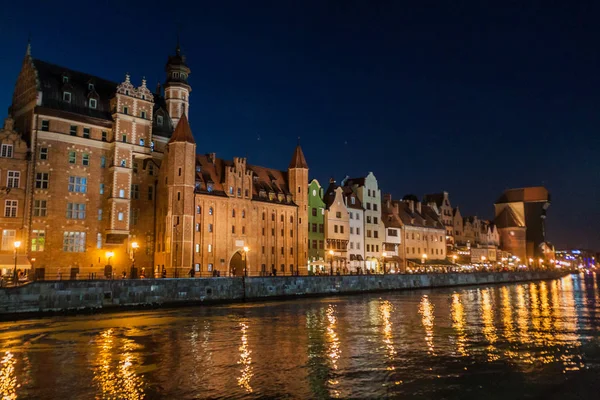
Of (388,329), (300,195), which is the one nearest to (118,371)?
(388,329)

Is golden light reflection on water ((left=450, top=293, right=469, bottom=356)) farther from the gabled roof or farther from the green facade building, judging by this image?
the gabled roof

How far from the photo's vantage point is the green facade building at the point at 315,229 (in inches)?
3546

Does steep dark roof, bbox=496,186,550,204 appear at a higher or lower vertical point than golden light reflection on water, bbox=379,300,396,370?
higher

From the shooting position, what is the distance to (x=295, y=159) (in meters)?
87.8

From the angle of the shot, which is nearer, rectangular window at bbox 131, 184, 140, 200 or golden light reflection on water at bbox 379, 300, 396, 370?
golden light reflection on water at bbox 379, 300, 396, 370

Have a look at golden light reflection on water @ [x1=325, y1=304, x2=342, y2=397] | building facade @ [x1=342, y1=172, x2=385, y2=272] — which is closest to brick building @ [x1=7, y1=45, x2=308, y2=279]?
building facade @ [x1=342, y1=172, x2=385, y2=272]

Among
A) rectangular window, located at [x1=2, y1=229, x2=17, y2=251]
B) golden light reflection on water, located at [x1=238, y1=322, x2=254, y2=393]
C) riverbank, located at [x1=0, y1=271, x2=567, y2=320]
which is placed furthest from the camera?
rectangular window, located at [x1=2, y1=229, x2=17, y2=251]

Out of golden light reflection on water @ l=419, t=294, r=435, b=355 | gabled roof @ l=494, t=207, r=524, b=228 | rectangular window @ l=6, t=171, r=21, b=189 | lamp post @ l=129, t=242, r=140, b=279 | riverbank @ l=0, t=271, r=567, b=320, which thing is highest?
gabled roof @ l=494, t=207, r=524, b=228

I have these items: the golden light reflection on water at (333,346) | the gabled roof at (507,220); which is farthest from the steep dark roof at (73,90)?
the gabled roof at (507,220)

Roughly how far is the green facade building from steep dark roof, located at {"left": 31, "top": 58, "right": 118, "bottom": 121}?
3725cm

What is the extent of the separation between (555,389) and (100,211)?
188 ft

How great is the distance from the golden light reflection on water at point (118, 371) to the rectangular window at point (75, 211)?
34773 millimetres

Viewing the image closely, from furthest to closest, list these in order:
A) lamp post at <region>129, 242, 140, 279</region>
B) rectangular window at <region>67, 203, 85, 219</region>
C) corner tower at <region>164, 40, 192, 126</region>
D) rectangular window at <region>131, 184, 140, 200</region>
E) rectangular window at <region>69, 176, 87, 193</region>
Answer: corner tower at <region>164, 40, 192, 126</region>
rectangular window at <region>131, 184, 140, 200</region>
rectangular window at <region>69, 176, 87, 193</region>
rectangular window at <region>67, 203, 85, 219</region>
lamp post at <region>129, 242, 140, 279</region>

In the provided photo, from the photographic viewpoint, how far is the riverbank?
4331cm
